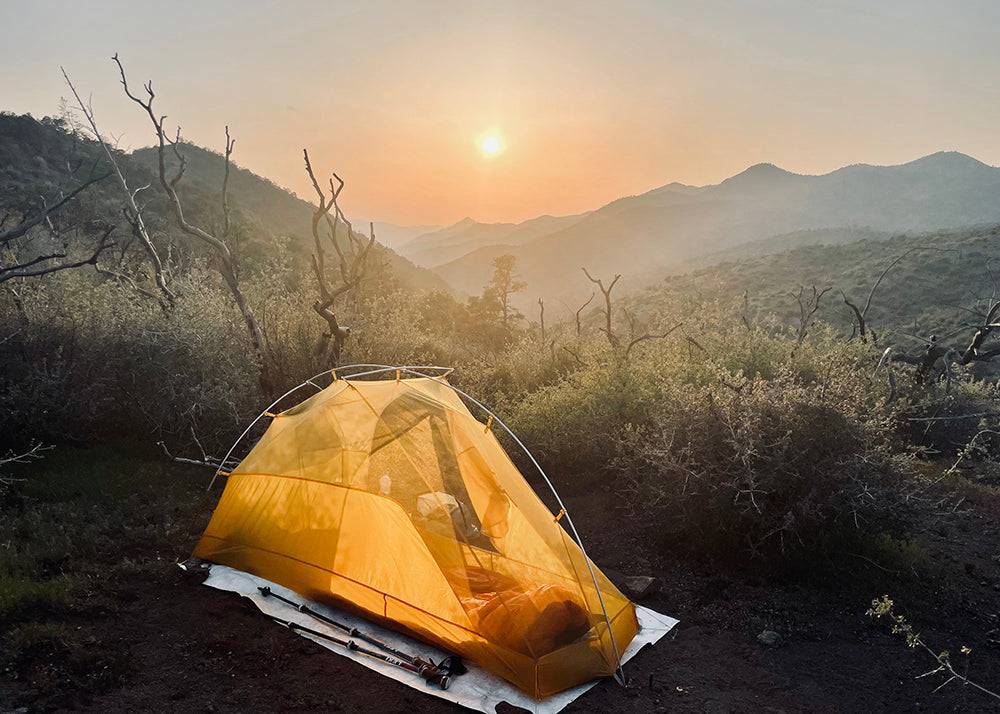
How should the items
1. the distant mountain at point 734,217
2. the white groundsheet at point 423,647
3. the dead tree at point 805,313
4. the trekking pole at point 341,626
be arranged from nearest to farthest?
the white groundsheet at point 423,647, the trekking pole at point 341,626, the dead tree at point 805,313, the distant mountain at point 734,217

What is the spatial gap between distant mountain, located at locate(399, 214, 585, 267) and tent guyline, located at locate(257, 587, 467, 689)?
90.4 m

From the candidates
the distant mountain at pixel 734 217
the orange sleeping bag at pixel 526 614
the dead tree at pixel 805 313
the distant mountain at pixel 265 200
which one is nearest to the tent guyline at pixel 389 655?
the orange sleeping bag at pixel 526 614

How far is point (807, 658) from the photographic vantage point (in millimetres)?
5340

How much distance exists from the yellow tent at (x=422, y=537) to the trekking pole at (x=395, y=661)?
11.1 inches

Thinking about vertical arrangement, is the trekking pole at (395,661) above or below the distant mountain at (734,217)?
below

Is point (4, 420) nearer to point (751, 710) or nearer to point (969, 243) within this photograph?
point (751, 710)

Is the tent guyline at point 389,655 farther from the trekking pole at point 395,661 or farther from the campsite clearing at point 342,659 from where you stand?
the campsite clearing at point 342,659

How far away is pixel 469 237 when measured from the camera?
147750 mm

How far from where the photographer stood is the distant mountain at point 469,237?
11309 cm

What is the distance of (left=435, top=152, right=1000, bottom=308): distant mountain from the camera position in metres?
74.9

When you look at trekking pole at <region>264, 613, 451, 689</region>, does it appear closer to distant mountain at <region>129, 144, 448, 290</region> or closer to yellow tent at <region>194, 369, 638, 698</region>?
yellow tent at <region>194, 369, 638, 698</region>

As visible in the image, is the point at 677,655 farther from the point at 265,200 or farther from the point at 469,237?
the point at 469,237

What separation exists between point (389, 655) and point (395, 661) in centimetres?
12

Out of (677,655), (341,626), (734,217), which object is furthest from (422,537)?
(734,217)
